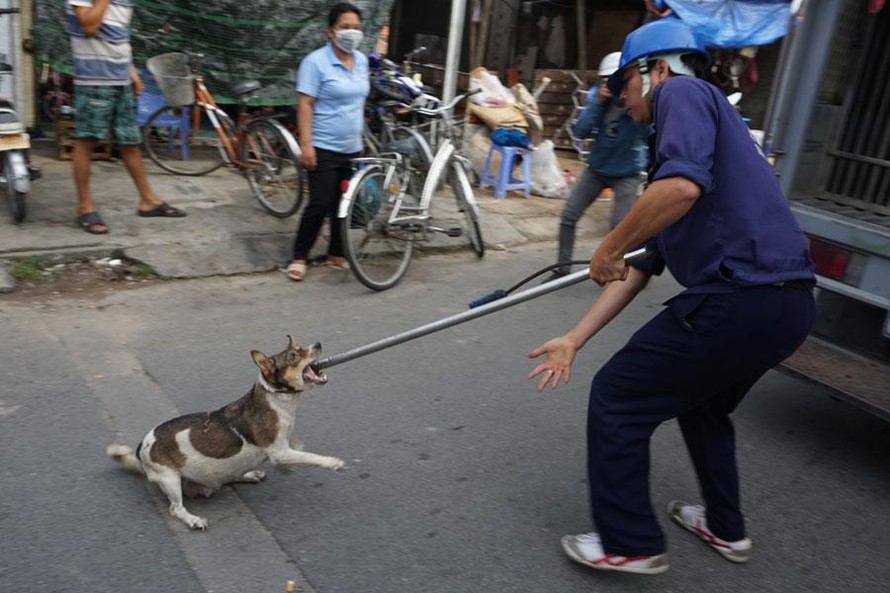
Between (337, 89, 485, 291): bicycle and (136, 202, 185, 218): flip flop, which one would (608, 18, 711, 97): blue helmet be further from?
(136, 202, 185, 218): flip flop

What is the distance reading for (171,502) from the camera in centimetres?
286

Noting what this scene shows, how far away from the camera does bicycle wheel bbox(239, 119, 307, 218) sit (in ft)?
21.1

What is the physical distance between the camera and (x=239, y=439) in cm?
284

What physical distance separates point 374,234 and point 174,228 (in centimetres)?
140

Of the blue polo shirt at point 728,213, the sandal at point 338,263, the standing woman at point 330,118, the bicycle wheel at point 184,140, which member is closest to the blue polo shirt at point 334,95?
the standing woman at point 330,118

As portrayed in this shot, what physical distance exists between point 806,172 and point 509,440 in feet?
6.64

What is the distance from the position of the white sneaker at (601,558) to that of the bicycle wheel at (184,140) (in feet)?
17.7

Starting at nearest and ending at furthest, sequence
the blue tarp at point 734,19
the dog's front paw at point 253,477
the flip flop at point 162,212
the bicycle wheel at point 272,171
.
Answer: the dog's front paw at point 253,477, the flip flop at point 162,212, the bicycle wheel at point 272,171, the blue tarp at point 734,19

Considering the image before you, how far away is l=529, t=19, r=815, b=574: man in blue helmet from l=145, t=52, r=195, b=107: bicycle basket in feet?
17.8

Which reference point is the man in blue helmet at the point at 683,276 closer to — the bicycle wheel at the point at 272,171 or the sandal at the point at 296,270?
the sandal at the point at 296,270

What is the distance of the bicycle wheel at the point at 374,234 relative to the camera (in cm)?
540

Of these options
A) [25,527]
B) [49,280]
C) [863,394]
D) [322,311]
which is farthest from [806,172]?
[49,280]

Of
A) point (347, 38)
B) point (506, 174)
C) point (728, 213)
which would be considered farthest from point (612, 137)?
point (728, 213)

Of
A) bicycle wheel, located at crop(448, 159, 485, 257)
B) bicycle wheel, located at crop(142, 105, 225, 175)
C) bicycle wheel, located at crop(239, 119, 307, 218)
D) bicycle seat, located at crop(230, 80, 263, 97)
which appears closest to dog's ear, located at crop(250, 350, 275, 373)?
bicycle wheel, located at crop(448, 159, 485, 257)
